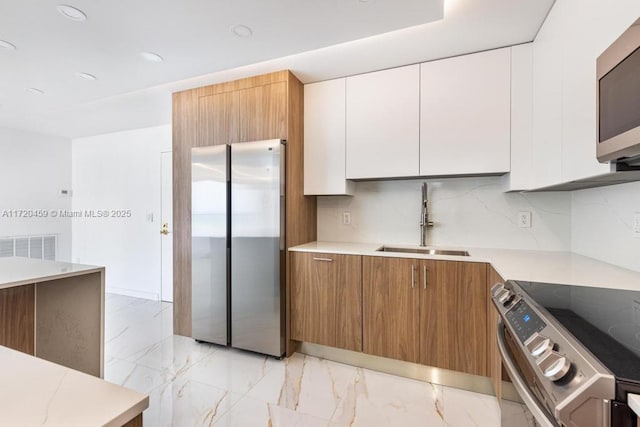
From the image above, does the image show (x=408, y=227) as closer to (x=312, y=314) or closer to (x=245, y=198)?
(x=312, y=314)

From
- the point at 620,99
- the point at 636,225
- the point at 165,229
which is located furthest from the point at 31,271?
the point at 636,225

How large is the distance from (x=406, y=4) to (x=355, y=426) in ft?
7.44

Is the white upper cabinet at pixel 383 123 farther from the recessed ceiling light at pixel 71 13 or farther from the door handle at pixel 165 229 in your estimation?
the door handle at pixel 165 229

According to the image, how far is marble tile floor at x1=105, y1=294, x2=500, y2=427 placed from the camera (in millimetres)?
1646

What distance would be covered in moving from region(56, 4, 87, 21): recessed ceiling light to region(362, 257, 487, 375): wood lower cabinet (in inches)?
88.0

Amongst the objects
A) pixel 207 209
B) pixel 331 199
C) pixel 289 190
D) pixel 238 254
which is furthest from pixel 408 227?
pixel 207 209

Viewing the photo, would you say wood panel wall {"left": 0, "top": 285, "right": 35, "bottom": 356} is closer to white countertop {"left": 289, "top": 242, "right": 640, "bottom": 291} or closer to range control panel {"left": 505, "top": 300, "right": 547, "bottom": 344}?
white countertop {"left": 289, "top": 242, "right": 640, "bottom": 291}

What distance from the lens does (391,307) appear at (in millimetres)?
2041

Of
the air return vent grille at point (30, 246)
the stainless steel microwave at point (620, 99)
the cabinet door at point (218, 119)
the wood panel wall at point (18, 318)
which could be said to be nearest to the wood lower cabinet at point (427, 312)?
the stainless steel microwave at point (620, 99)

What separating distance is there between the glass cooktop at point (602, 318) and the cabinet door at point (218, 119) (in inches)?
90.2

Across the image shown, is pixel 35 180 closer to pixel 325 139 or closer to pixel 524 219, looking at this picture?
pixel 325 139

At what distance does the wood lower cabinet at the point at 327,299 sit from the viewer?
2.14 m

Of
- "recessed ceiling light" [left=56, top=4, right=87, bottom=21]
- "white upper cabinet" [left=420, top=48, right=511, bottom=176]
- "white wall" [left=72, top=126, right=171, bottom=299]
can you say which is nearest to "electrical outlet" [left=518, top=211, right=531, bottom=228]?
"white upper cabinet" [left=420, top=48, right=511, bottom=176]

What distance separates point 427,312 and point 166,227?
3303 millimetres
